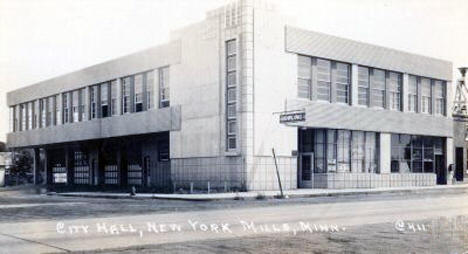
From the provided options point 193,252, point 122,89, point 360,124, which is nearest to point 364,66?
point 360,124

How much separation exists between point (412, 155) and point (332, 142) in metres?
9.57

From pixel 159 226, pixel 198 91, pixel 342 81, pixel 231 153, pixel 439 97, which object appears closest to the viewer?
pixel 159 226

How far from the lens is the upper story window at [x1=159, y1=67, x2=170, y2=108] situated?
4094cm

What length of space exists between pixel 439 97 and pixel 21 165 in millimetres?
51010

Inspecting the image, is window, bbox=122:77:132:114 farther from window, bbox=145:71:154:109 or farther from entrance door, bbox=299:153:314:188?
entrance door, bbox=299:153:314:188

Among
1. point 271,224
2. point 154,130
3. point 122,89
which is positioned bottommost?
point 271,224

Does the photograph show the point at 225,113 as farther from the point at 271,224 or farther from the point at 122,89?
the point at 271,224

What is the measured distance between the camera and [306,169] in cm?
3881

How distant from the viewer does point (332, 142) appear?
129 ft

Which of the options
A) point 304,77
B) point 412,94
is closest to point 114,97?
point 304,77

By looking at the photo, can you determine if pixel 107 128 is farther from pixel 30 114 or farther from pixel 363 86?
pixel 363 86

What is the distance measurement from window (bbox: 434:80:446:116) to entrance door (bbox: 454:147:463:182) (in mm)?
4780

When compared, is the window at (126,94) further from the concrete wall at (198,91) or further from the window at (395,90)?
the window at (395,90)

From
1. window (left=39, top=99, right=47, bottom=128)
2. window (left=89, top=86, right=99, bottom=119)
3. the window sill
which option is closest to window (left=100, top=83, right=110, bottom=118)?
window (left=89, top=86, right=99, bottom=119)
